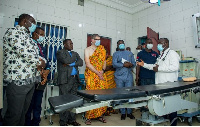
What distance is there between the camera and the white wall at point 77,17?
343cm

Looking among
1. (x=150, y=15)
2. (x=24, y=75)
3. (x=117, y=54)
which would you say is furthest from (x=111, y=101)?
(x=150, y=15)

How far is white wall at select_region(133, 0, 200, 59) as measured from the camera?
4.10m

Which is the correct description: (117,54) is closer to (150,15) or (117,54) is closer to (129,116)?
(129,116)

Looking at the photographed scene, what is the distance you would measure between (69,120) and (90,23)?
9.63ft

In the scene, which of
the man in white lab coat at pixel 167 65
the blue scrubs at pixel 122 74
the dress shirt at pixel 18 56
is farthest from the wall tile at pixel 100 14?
the dress shirt at pixel 18 56

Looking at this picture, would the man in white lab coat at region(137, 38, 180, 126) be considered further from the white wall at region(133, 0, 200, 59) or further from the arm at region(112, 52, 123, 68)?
the white wall at region(133, 0, 200, 59)

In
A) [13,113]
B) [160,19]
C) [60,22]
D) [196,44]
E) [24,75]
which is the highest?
[160,19]

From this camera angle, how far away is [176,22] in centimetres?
445

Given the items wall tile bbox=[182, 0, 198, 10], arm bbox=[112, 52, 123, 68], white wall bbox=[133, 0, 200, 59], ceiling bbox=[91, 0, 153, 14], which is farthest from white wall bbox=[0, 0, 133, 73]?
wall tile bbox=[182, 0, 198, 10]

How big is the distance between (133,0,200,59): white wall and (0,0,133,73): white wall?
2.93 ft

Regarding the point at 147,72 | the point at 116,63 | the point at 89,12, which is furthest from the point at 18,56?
the point at 89,12

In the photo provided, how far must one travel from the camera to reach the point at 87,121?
2.96 metres

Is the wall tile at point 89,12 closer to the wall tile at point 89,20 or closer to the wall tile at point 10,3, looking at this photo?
the wall tile at point 89,20

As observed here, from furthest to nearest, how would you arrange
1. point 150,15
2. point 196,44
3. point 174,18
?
point 150,15, point 174,18, point 196,44
